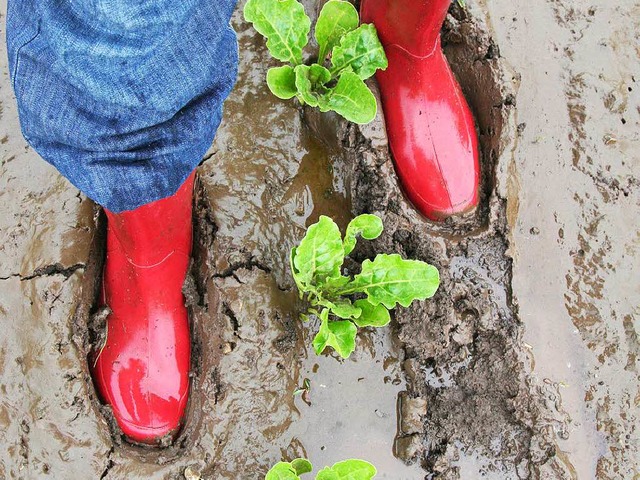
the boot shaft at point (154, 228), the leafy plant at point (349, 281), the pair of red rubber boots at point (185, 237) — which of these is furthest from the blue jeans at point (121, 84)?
the leafy plant at point (349, 281)

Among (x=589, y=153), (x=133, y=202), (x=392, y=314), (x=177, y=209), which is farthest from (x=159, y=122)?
(x=589, y=153)

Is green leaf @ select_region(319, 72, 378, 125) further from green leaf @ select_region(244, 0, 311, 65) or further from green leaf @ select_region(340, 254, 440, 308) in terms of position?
green leaf @ select_region(340, 254, 440, 308)

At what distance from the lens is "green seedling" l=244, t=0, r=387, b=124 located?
2080mm

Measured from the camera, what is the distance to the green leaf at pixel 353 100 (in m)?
2.06

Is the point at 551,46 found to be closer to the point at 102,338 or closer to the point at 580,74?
the point at 580,74

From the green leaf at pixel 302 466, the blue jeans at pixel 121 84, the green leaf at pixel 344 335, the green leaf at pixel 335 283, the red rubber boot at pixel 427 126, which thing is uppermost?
the blue jeans at pixel 121 84

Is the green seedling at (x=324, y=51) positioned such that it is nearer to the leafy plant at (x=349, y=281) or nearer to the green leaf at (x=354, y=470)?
the leafy plant at (x=349, y=281)

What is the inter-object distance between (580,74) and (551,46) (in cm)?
16

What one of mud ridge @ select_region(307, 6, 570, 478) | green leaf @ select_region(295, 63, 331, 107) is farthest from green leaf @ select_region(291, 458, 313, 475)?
green leaf @ select_region(295, 63, 331, 107)

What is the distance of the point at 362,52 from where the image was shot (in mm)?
2098

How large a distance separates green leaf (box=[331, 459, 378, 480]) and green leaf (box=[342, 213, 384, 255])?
700 millimetres

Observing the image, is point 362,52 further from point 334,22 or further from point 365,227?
point 365,227

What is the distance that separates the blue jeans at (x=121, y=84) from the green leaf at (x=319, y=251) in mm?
659

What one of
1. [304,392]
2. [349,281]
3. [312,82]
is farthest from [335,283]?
[312,82]
